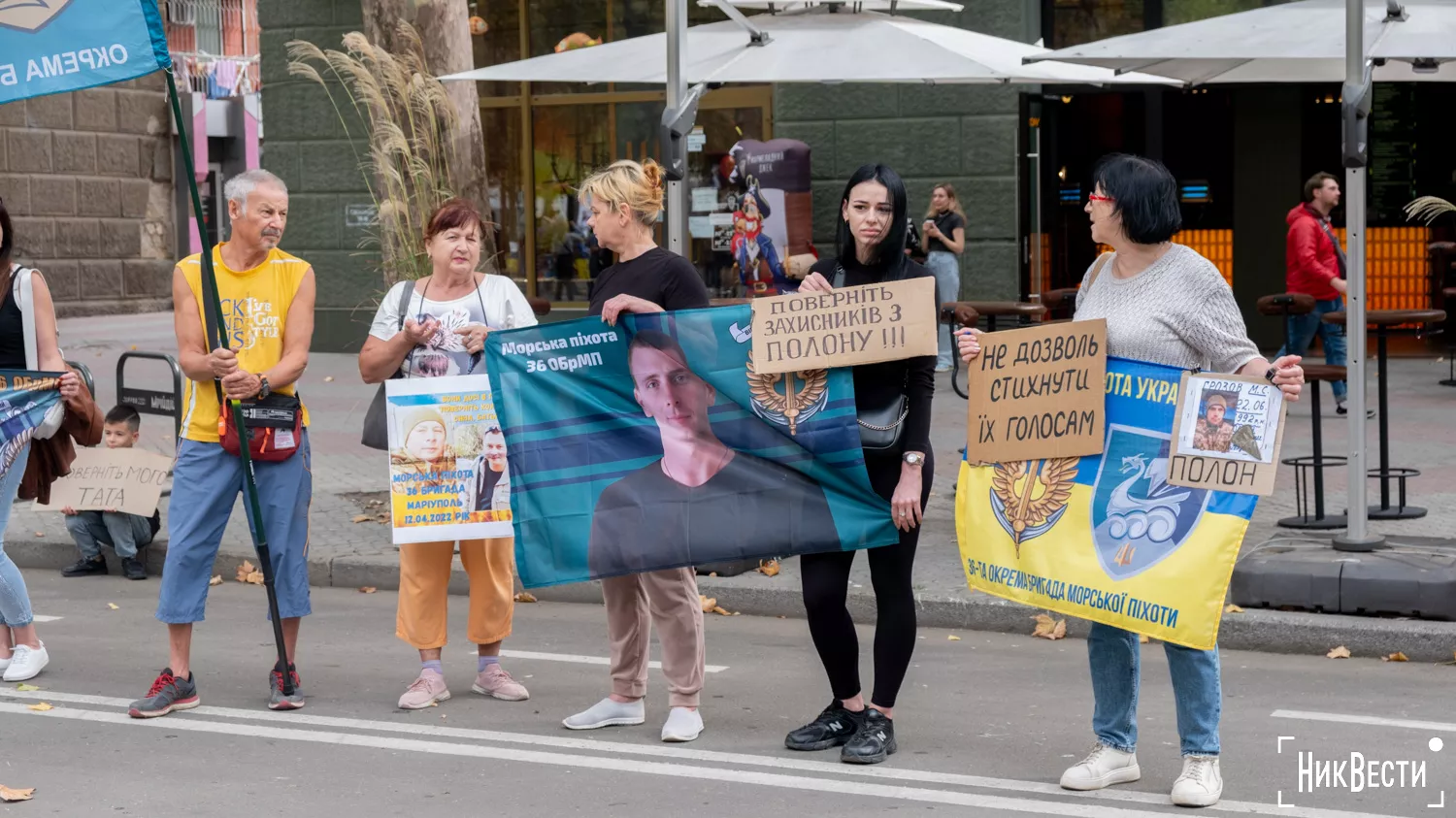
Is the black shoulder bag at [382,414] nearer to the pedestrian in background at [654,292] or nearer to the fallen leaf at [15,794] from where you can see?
the pedestrian in background at [654,292]

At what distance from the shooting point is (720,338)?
5762 millimetres

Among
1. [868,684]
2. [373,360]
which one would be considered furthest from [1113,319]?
[373,360]

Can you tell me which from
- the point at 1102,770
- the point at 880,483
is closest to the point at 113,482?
the point at 880,483

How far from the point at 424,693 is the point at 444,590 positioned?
0.38 meters

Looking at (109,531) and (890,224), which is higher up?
(890,224)

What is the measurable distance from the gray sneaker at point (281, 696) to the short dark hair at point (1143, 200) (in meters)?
3.45

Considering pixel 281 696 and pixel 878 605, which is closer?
pixel 878 605

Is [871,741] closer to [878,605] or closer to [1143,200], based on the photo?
[878,605]

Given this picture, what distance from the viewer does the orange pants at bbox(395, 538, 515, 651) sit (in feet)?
21.0

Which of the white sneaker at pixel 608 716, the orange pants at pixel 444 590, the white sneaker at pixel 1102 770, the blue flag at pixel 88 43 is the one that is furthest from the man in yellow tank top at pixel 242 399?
the white sneaker at pixel 1102 770

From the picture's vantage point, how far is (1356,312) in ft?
25.4

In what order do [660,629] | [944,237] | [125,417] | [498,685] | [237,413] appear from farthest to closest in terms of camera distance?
[944,237] → [125,417] → [498,685] → [237,413] → [660,629]

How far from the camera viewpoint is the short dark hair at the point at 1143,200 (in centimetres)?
500

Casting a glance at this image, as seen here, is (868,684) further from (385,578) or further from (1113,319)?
(385,578)
